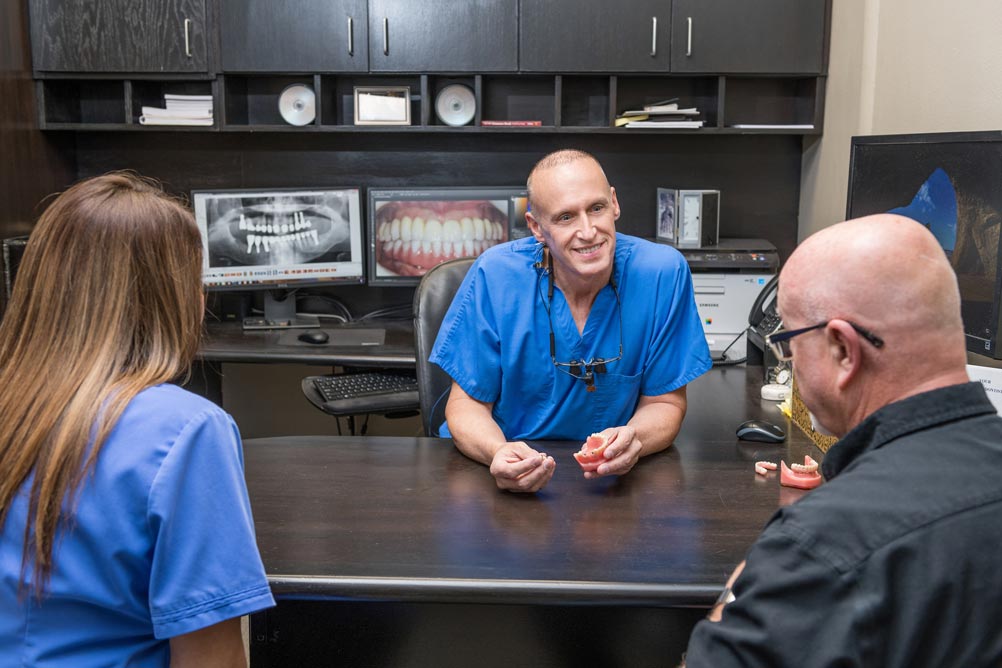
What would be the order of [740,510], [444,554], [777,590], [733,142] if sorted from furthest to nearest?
[733,142] → [740,510] → [444,554] → [777,590]

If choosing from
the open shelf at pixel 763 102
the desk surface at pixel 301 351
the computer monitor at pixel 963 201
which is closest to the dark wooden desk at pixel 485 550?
the computer monitor at pixel 963 201

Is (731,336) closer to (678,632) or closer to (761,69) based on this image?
(761,69)

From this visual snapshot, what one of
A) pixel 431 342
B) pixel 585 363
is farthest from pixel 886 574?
pixel 431 342

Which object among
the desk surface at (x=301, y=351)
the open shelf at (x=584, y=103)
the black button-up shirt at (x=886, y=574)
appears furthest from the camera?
the open shelf at (x=584, y=103)

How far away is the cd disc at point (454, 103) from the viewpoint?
3.66 metres

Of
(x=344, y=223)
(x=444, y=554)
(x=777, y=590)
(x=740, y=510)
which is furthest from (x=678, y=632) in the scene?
(x=344, y=223)

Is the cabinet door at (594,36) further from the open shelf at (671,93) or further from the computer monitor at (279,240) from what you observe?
the computer monitor at (279,240)

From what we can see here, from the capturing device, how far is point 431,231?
365 cm

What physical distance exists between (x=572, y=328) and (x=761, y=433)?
44 centimetres

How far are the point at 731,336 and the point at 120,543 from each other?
2.67 metres

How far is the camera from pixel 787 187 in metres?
3.85

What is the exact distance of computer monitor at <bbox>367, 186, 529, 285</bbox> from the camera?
11.9ft

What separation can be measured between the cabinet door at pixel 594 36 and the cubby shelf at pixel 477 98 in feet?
0.37

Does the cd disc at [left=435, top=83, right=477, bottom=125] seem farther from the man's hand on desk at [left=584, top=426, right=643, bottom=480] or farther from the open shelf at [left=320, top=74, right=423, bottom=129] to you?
the man's hand on desk at [left=584, top=426, right=643, bottom=480]
